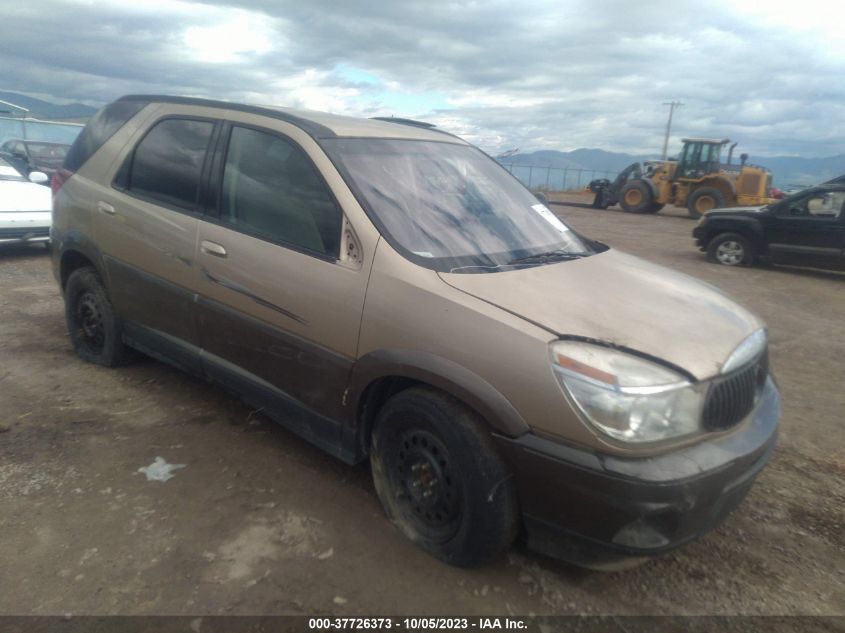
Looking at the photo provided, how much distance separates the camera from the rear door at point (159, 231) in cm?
361

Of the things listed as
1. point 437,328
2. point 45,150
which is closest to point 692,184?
point 45,150

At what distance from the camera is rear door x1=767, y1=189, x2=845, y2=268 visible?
10.8 meters

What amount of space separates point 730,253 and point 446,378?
11.3m

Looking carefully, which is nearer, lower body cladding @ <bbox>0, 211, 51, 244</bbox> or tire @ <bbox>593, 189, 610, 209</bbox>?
lower body cladding @ <bbox>0, 211, 51, 244</bbox>

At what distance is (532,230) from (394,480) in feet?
5.07

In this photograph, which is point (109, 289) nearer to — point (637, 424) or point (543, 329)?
point (543, 329)

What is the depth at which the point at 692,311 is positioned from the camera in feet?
9.01

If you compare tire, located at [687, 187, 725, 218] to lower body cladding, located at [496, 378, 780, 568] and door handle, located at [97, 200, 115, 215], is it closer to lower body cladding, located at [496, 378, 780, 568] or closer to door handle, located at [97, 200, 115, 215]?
door handle, located at [97, 200, 115, 215]

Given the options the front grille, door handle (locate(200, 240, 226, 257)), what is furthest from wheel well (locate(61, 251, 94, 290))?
the front grille

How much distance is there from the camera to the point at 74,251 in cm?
445

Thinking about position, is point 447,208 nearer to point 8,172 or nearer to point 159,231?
point 159,231

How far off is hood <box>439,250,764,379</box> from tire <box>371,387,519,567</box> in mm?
489

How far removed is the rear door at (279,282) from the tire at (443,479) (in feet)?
1.13

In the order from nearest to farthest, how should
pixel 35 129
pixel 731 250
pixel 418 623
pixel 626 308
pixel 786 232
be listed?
pixel 418 623 < pixel 626 308 < pixel 786 232 < pixel 731 250 < pixel 35 129
